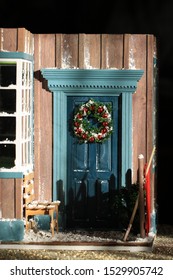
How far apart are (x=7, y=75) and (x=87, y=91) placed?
4.09 feet

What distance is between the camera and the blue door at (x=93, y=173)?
47.3ft

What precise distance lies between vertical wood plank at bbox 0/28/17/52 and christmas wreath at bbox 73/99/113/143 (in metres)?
1.44

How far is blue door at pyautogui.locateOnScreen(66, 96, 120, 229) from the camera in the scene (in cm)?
1441

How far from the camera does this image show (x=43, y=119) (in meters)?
14.4

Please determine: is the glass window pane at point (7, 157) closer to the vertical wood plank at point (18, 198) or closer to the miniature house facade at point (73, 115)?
the miniature house facade at point (73, 115)

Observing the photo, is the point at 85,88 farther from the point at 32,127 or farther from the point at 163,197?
the point at 163,197

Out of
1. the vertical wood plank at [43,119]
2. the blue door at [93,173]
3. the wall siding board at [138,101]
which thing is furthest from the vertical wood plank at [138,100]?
the vertical wood plank at [43,119]

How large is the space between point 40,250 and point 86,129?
2.06m

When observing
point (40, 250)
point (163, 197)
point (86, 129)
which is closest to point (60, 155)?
point (86, 129)

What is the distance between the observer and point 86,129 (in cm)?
1429

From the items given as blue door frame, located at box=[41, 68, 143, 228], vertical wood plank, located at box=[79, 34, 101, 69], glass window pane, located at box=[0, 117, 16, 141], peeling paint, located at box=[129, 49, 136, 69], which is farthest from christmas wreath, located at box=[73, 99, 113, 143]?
glass window pane, located at box=[0, 117, 16, 141]

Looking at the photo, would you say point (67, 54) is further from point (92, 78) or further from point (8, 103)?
point (8, 103)

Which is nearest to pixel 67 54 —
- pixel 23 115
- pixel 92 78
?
pixel 92 78
